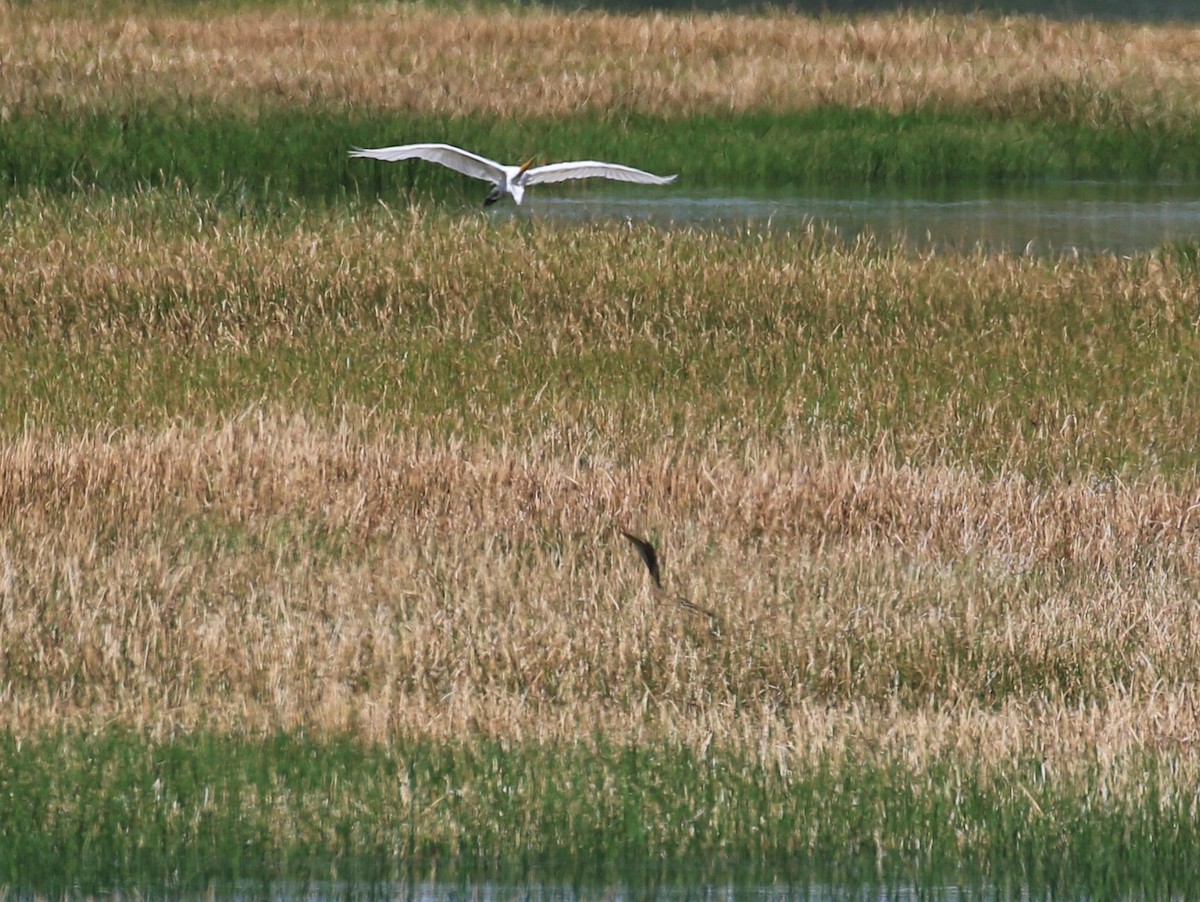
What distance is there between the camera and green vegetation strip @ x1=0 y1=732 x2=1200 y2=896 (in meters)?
4.75

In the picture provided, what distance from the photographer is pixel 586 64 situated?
88.4 feet

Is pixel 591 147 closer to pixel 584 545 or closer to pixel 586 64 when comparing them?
pixel 586 64

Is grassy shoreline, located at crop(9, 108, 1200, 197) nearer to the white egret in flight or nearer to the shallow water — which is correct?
the shallow water

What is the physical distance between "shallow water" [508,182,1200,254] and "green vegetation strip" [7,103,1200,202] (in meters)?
0.68

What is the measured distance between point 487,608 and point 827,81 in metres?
19.9

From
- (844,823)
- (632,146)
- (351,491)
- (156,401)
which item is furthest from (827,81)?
(844,823)

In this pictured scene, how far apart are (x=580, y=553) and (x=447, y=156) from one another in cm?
457

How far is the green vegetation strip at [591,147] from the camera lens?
63.3 ft

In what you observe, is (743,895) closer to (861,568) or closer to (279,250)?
(861,568)

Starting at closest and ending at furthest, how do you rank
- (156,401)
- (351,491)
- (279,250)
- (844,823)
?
(844,823) → (351,491) → (156,401) → (279,250)

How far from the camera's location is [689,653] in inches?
261

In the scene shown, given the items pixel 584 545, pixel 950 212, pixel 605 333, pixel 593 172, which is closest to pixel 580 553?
pixel 584 545

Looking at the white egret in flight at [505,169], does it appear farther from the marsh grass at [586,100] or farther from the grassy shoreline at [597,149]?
the marsh grass at [586,100]

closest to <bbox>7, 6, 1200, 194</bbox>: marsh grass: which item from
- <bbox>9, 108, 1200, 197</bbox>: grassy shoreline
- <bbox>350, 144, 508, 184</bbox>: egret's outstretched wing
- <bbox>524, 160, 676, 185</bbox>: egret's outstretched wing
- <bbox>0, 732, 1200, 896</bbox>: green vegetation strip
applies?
<bbox>9, 108, 1200, 197</bbox>: grassy shoreline
